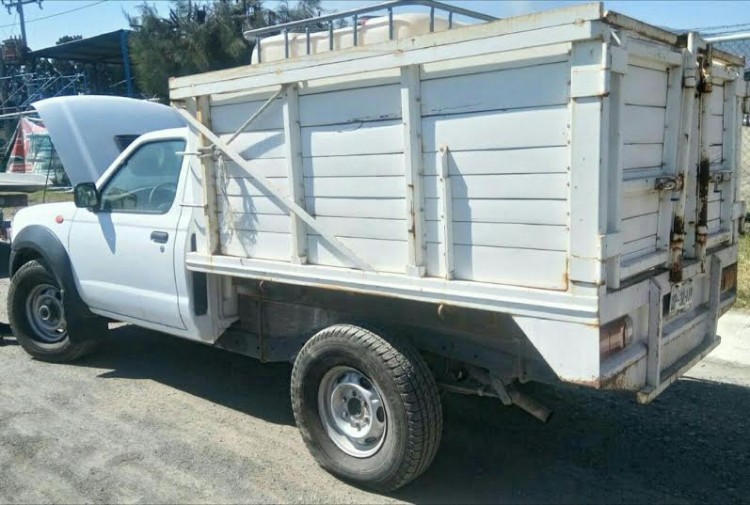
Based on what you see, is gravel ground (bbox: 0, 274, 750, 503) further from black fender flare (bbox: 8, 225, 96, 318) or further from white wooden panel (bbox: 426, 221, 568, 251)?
white wooden panel (bbox: 426, 221, 568, 251)

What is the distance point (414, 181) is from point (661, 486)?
2147 mm

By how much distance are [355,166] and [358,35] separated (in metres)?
0.79

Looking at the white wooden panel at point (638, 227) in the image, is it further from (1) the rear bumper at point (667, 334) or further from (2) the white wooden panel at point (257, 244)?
(2) the white wooden panel at point (257, 244)

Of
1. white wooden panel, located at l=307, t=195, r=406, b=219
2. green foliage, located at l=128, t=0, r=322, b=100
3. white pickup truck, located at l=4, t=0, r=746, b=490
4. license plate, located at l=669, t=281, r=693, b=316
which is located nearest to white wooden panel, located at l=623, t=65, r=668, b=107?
white pickup truck, located at l=4, t=0, r=746, b=490

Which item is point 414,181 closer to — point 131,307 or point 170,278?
point 170,278

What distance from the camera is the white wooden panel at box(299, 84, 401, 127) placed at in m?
3.62

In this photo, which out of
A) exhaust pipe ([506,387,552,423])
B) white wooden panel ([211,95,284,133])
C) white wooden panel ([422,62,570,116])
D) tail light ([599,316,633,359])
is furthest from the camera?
white wooden panel ([211,95,284,133])

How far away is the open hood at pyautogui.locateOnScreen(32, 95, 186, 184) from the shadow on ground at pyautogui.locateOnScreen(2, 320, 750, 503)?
82.7 inches

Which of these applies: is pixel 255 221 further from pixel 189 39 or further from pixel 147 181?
pixel 189 39

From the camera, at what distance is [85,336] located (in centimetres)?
589

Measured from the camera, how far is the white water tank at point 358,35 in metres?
3.94

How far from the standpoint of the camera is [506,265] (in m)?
3.34

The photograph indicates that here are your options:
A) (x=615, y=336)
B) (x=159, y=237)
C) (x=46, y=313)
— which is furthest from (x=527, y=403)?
(x=46, y=313)

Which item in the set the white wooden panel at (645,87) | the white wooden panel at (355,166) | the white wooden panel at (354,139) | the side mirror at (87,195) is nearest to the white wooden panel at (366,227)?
the white wooden panel at (355,166)
